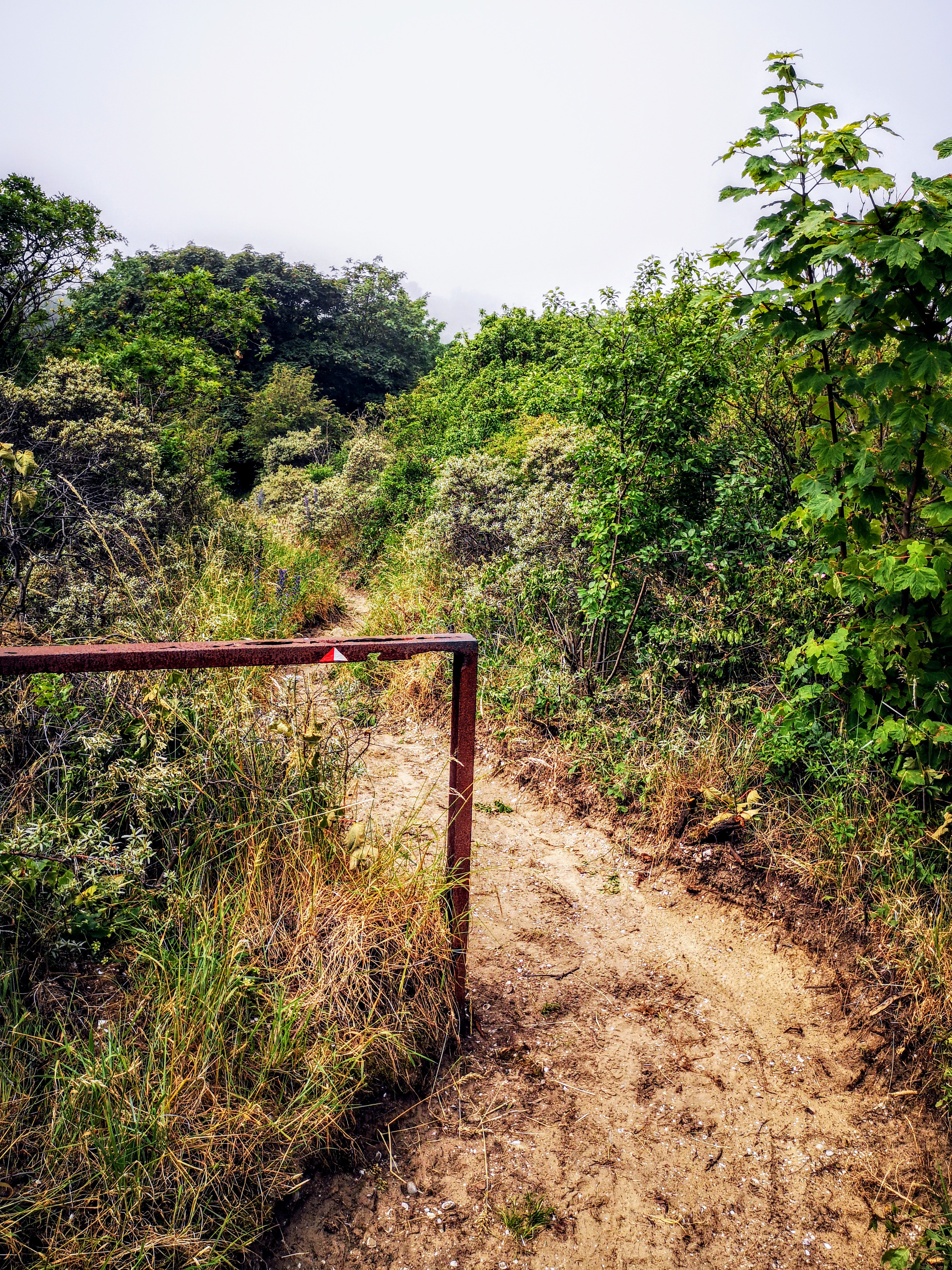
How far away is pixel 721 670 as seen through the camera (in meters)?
4.26

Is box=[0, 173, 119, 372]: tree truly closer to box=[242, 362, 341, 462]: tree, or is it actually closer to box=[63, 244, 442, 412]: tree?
box=[242, 362, 341, 462]: tree

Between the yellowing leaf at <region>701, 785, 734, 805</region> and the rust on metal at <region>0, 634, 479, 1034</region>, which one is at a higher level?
the rust on metal at <region>0, 634, 479, 1034</region>

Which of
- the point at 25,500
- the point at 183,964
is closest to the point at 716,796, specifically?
the point at 183,964

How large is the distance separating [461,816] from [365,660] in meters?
0.63

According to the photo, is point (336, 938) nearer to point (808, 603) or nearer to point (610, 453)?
point (808, 603)

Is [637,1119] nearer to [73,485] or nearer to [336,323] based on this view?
[73,485]

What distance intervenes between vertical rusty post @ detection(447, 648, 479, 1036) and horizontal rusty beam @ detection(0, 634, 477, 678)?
169 millimetres

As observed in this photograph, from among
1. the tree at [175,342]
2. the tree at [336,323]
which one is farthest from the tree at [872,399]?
the tree at [336,323]

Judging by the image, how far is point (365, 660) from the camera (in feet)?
6.89

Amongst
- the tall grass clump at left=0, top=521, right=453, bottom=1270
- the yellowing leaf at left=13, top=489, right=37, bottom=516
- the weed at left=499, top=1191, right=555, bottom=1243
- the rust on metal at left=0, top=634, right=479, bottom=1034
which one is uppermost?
the yellowing leaf at left=13, top=489, right=37, bottom=516

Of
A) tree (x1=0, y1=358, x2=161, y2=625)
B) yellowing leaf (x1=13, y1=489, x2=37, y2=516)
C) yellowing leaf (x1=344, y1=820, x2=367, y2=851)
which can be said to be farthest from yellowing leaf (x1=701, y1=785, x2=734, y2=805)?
yellowing leaf (x1=13, y1=489, x2=37, y2=516)

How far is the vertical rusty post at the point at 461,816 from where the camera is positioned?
217cm

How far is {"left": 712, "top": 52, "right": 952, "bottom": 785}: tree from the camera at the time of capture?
8.43ft

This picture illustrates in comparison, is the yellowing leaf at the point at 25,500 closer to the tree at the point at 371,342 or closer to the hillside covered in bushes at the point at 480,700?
the hillside covered in bushes at the point at 480,700
